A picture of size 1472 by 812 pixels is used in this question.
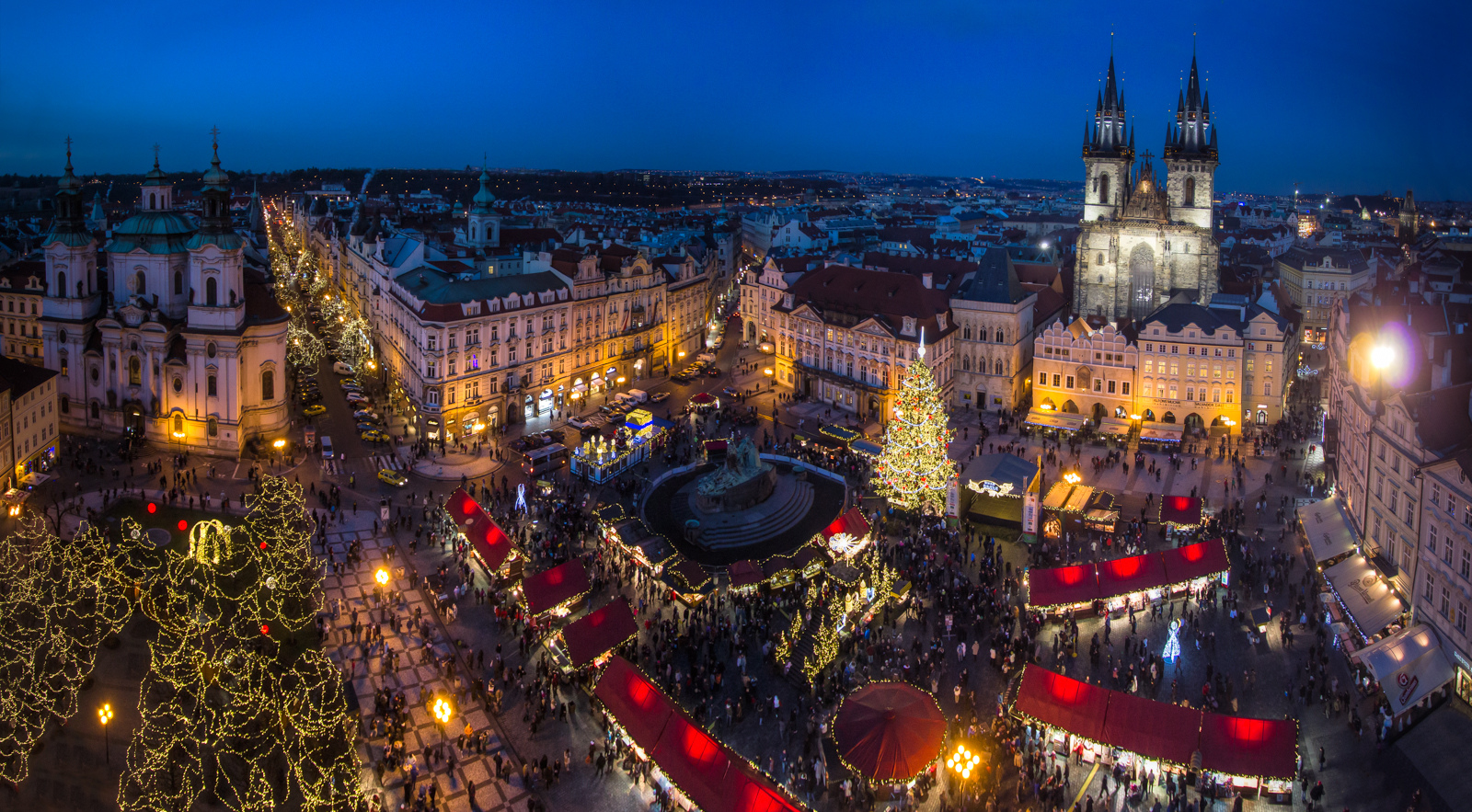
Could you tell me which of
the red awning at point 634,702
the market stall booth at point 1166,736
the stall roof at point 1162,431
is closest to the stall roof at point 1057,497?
the stall roof at point 1162,431

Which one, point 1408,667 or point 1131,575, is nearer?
point 1408,667

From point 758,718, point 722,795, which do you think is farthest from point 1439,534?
point 722,795

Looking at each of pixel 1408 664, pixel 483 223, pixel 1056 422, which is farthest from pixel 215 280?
pixel 1408 664

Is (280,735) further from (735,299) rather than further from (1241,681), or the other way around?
(735,299)

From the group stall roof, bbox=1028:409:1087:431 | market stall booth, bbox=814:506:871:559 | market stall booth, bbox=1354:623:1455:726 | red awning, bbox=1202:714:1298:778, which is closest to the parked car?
market stall booth, bbox=814:506:871:559

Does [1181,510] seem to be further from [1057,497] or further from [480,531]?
[480,531]

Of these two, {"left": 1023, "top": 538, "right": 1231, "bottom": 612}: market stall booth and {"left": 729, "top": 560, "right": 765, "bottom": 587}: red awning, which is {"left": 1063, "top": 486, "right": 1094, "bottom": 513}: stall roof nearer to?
{"left": 1023, "top": 538, "right": 1231, "bottom": 612}: market stall booth

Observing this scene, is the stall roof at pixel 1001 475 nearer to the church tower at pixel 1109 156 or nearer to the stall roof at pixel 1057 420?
the stall roof at pixel 1057 420
